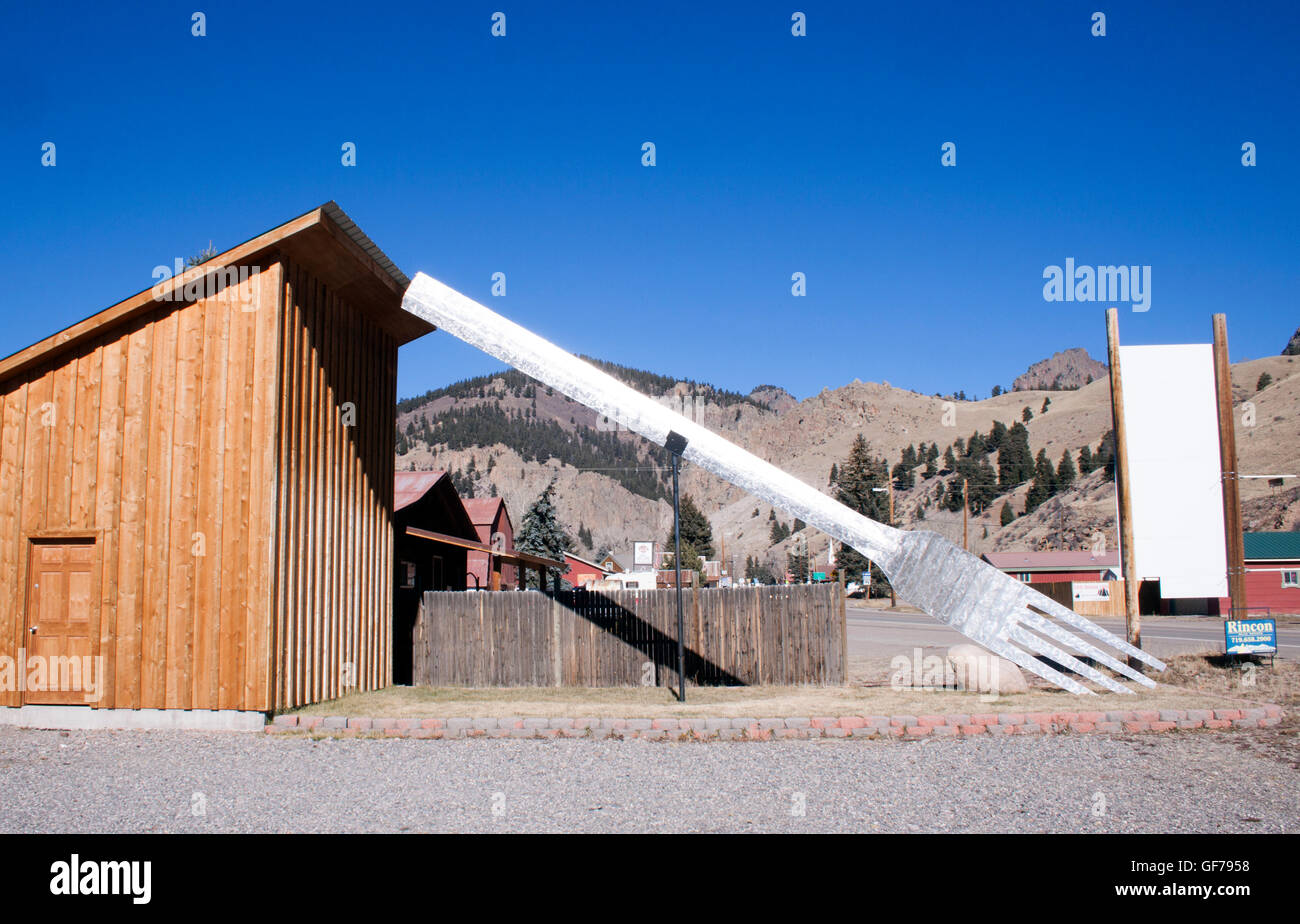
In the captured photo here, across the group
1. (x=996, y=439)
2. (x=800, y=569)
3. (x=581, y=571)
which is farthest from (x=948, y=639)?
(x=996, y=439)

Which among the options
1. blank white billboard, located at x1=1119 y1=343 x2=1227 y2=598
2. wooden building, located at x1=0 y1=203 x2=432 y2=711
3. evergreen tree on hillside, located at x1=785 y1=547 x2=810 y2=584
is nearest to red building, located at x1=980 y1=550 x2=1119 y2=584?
evergreen tree on hillside, located at x1=785 y1=547 x2=810 y2=584

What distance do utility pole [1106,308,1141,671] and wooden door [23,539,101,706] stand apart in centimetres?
1539

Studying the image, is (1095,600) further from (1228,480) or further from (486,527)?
(1228,480)

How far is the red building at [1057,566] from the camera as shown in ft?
203

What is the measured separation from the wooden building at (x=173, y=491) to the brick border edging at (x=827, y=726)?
150 centimetres

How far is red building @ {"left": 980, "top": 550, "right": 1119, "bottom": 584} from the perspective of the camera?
61.9 metres

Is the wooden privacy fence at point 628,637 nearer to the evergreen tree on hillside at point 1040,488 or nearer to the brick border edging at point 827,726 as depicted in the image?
the brick border edging at point 827,726

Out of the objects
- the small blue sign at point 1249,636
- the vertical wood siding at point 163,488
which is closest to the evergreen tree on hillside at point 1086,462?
the small blue sign at point 1249,636

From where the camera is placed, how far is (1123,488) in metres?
15.4

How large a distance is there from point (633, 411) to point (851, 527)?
3358 mm

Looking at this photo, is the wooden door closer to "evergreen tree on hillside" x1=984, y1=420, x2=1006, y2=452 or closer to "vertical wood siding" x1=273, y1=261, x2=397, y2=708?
"vertical wood siding" x1=273, y1=261, x2=397, y2=708
